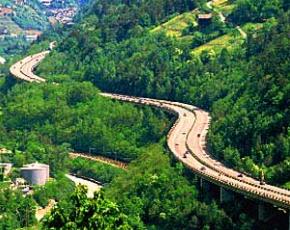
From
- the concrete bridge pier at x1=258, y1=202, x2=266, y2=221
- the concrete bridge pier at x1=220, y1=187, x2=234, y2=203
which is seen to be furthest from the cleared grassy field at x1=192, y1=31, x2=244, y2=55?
the concrete bridge pier at x1=258, y1=202, x2=266, y2=221

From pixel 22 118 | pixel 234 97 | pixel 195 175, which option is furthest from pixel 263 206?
pixel 22 118

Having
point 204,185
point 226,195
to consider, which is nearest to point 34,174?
point 204,185

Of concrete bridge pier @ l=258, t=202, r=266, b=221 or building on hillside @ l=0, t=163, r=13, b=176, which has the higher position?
concrete bridge pier @ l=258, t=202, r=266, b=221

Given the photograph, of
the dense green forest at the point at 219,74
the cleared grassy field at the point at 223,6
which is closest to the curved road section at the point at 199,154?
the dense green forest at the point at 219,74

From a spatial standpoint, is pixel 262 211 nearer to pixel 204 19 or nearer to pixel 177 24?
pixel 204 19

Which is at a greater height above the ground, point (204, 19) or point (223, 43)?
point (204, 19)

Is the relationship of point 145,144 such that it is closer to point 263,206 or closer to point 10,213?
point 10,213

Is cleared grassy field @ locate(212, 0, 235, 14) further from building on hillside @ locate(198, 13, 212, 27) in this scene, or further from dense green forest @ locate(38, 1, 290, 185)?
dense green forest @ locate(38, 1, 290, 185)
